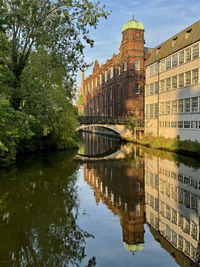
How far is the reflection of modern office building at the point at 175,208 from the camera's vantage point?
342 inches

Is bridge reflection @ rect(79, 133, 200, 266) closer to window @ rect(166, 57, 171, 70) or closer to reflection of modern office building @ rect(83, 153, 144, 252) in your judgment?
reflection of modern office building @ rect(83, 153, 144, 252)

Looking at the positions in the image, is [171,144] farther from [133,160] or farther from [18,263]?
[18,263]

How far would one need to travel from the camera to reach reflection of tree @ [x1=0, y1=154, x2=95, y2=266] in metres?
7.69

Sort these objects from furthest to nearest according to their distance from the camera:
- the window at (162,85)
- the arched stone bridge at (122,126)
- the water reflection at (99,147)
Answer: the arched stone bridge at (122,126), the window at (162,85), the water reflection at (99,147)

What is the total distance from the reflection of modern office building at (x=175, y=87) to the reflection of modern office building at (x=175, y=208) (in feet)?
37.3

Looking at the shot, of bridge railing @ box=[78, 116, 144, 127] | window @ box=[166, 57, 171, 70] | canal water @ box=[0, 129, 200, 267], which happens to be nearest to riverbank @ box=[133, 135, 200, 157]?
bridge railing @ box=[78, 116, 144, 127]

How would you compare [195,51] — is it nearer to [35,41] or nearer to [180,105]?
[180,105]

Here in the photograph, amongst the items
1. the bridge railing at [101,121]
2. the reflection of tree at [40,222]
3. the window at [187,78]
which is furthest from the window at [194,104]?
the reflection of tree at [40,222]

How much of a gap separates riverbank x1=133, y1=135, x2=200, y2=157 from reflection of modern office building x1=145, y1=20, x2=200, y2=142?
0.78 metres

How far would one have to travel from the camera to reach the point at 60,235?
9031 millimetres

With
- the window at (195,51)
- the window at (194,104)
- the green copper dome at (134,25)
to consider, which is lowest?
the window at (194,104)

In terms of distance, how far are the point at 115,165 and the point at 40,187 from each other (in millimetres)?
9704

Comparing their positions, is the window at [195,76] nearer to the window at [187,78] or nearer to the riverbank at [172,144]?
the window at [187,78]

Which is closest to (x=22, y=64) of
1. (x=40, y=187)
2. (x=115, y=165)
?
(x=40, y=187)
